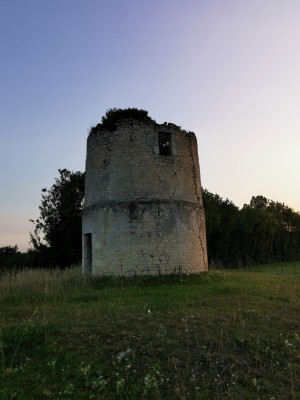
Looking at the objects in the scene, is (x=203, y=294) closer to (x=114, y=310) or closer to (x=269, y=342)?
(x=114, y=310)

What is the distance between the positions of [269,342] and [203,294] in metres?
4.05

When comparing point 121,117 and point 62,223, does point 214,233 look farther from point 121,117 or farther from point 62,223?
point 121,117

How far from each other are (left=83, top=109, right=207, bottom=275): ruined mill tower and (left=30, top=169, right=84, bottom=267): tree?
11945mm

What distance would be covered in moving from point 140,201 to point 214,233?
68.9 feet

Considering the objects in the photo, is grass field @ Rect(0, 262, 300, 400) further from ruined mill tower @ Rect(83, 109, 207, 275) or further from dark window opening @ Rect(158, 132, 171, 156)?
dark window opening @ Rect(158, 132, 171, 156)

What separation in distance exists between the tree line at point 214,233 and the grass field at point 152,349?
15.8 meters

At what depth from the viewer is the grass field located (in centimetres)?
465

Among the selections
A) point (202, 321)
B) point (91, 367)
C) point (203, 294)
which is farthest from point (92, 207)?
point (91, 367)

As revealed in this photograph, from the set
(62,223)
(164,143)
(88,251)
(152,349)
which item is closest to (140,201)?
(164,143)

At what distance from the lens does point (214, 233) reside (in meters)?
33.2

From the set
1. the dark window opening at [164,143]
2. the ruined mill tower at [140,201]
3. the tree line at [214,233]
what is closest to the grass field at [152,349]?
the ruined mill tower at [140,201]

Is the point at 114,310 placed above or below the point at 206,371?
above

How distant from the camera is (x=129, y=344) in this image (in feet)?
19.4


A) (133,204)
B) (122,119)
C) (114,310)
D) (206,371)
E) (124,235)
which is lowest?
(206,371)
